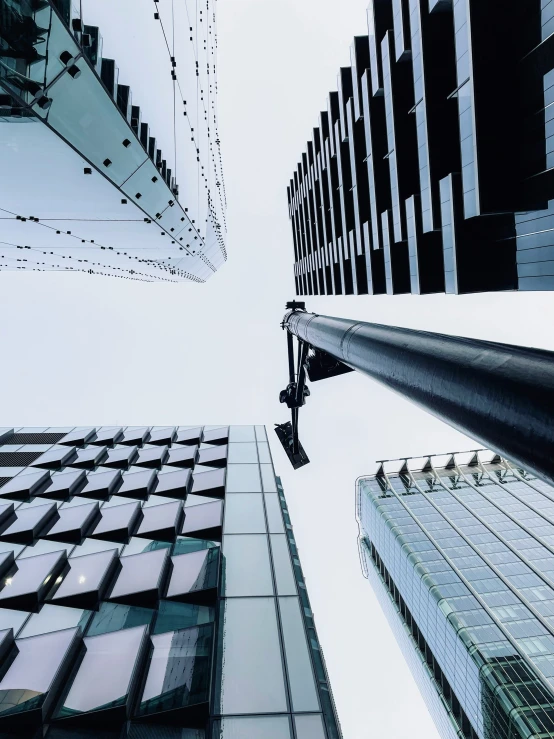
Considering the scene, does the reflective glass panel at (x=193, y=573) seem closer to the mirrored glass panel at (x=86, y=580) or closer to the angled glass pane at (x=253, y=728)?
the mirrored glass panel at (x=86, y=580)

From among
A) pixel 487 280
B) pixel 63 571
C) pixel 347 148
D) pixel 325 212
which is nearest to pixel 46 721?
pixel 63 571

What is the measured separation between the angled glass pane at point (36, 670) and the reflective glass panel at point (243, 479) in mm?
8267

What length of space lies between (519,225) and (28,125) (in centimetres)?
1673

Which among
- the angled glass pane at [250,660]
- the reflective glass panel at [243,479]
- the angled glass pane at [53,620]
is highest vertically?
the reflective glass panel at [243,479]

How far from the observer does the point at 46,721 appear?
921 centimetres

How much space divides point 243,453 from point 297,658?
1182 cm

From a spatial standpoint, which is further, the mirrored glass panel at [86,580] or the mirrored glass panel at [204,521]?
the mirrored glass panel at [204,521]

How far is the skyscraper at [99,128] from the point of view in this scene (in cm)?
910

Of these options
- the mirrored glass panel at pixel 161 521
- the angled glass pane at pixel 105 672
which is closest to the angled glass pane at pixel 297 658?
the angled glass pane at pixel 105 672

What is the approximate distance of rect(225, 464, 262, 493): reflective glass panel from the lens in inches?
733

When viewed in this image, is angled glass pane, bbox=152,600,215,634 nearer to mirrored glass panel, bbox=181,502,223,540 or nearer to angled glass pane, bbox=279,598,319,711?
angled glass pane, bbox=279,598,319,711

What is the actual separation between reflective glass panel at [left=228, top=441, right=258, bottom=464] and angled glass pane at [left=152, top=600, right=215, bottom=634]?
9.04 metres

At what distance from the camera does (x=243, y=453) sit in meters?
22.2

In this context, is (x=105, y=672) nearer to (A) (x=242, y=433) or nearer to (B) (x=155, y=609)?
(B) (x=155, y=609)
